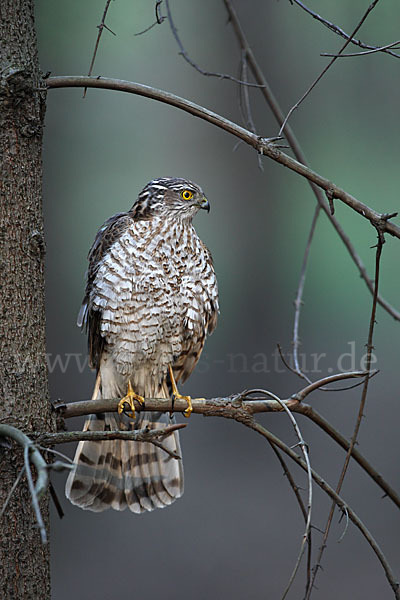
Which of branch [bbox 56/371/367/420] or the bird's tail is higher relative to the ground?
branch [bbox 56/371/367/420]

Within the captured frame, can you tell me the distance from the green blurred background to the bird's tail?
251cm

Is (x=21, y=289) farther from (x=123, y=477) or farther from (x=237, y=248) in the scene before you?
(x=237, y=248)

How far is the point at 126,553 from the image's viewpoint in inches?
186

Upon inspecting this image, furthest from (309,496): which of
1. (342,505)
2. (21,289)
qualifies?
(21,289)

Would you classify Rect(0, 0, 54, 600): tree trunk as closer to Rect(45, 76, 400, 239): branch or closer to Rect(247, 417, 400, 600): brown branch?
Rect(45, 76, 400, 239): branch

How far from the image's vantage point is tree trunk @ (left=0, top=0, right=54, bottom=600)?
1.49 m

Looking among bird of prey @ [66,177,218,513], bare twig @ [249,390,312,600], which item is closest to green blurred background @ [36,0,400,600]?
bird of prey @ [66,177,218,513]

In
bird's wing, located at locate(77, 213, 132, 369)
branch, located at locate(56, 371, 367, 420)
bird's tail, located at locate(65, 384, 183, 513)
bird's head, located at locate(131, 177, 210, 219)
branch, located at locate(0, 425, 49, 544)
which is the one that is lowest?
bird's tail, located at locate(65, 384, 183, 513)

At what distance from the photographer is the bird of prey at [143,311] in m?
2.23

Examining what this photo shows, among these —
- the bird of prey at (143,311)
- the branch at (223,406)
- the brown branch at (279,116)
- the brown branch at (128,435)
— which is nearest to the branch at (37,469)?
the brown branch at (128,435)

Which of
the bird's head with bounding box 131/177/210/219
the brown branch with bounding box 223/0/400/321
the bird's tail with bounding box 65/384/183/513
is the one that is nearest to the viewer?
the brown branch with bounding box 223/0/400/321

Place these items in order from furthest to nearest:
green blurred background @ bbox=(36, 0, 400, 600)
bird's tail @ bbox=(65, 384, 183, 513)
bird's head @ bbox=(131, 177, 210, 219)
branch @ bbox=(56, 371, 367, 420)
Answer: green blurred background @ bbox=(36, 0, 400, 600) < bird's head @ bbox=(131, 177, 210, 219) < bird's tail @ bbox=(65, 384, 183, 513) < branch @ bbox=(56, 371, 367, 420)

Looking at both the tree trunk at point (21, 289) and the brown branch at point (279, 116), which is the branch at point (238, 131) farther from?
the brown branch at point (279, 116)

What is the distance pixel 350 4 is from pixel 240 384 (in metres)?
2.97
